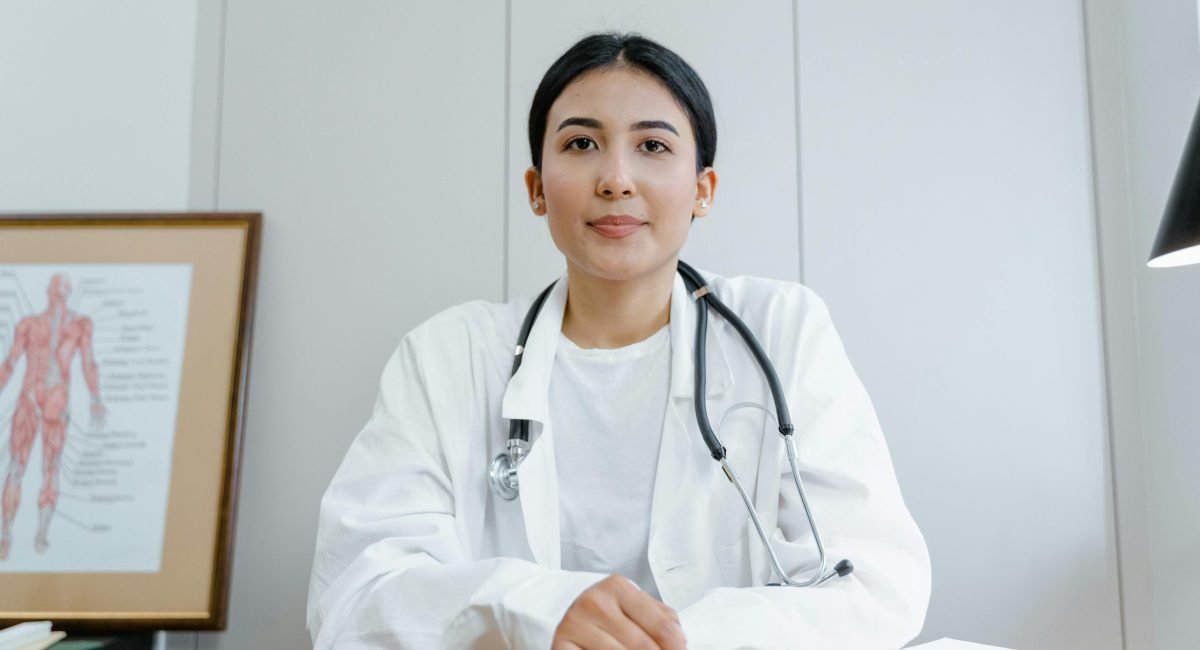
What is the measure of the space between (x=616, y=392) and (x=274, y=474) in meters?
0.76

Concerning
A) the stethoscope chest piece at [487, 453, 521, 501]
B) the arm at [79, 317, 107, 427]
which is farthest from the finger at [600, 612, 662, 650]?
the arm at [79, 317, 107, 427]

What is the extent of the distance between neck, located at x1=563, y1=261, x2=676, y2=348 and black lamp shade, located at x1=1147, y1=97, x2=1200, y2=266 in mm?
647

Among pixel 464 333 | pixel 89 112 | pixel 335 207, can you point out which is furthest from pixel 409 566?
pixel 89 112

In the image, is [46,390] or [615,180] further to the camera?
[46,390]

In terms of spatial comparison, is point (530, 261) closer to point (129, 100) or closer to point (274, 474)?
point (274, 474)

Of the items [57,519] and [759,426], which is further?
[57,519]

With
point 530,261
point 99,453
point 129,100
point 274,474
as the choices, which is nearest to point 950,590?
point 530,261

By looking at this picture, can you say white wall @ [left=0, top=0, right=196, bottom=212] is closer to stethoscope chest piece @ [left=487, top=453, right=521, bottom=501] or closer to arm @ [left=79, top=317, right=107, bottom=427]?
arm @ [left=79, top=317, right=107, bottom=427]

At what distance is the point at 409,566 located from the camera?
1.06 meters

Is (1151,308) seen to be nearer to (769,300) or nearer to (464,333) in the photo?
(769,300)

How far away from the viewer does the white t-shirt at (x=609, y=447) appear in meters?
1.25

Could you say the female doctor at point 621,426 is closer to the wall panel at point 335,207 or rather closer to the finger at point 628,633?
the finger at point 628,633

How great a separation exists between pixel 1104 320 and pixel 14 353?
210cm

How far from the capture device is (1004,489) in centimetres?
159
